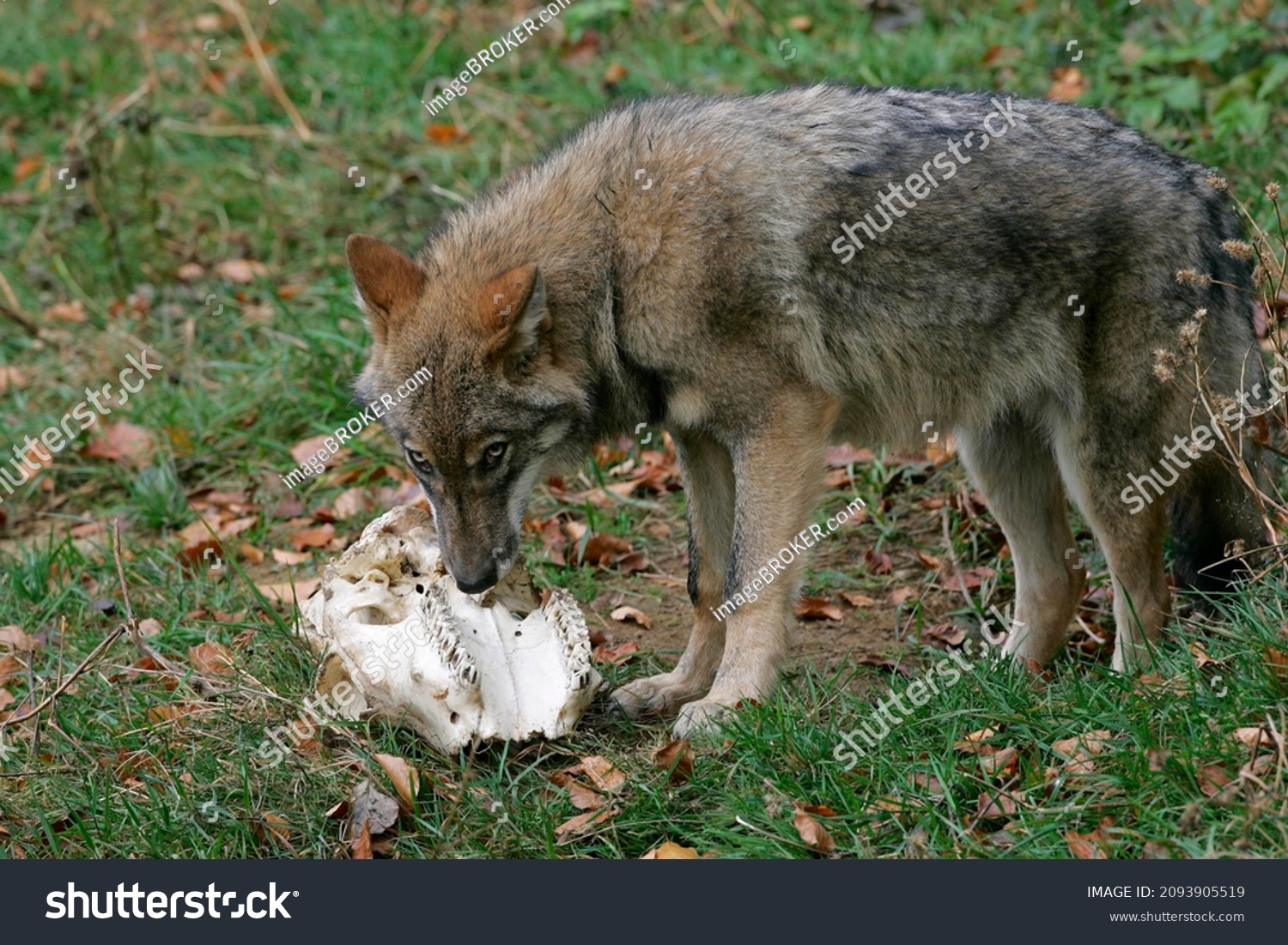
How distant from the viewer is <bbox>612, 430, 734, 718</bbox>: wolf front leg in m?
5.38

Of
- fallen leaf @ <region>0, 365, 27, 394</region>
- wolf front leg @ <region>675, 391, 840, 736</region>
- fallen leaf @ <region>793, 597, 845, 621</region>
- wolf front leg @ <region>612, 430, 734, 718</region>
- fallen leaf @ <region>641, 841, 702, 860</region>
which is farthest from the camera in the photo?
fallen leaf @ <region>0, 365, 27, 394</region>

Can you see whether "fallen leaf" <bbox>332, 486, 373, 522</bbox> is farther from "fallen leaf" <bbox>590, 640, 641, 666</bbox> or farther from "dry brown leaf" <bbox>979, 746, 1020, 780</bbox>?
"dry brown leaf" <bbox>979, 746, 1020, 780</bbox>

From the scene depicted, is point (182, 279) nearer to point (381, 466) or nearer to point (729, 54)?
point (381, 466)

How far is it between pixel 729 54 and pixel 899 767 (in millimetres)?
7017

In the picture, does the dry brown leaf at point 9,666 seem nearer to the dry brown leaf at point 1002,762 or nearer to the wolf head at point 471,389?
the wolf head at point 471,389

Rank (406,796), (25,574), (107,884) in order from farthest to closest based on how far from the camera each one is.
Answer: (25,574), (406,796), (107,884)

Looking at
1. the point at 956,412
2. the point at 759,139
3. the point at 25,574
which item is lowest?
the point at 956,412

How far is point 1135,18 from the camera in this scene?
8.97m

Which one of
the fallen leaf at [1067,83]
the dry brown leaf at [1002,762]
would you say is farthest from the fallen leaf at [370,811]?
the fallen leaf at [1067,83]

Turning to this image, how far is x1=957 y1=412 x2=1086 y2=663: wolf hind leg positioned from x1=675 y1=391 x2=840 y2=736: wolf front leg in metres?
0.92

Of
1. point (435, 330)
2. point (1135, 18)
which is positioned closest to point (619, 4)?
point (1135, 18)

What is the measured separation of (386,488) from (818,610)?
2484 millimetres

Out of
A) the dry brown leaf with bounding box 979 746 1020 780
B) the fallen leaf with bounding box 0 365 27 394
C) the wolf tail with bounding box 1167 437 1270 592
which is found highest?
the fallen leaf with bounding box 0 365 27 394

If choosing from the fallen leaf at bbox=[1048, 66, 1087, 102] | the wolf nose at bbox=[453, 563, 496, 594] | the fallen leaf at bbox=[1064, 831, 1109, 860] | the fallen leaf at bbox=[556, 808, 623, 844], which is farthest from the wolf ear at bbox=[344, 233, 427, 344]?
the fallen leaf at bbox=[1048, 66, 1087, 102]
